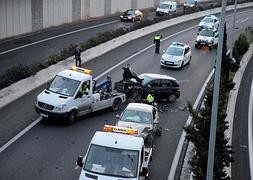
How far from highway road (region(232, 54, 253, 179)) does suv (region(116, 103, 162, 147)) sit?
3.31 metres

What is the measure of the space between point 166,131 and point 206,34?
2495cm

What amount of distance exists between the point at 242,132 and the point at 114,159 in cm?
989

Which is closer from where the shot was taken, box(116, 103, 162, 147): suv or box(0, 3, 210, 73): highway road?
box(116, 103, 162, 147): suv

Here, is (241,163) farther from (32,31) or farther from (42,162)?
(32,31)

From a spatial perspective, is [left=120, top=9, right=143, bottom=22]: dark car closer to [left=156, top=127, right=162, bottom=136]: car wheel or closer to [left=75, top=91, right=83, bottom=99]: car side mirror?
[left=75, top=91, right=83, bottom=99]: car side mirror

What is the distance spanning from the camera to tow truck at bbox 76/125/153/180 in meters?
15.3

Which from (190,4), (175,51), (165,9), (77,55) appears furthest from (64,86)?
(190,4)

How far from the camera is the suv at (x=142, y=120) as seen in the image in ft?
67.3

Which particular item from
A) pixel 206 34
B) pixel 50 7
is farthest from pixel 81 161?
pixel 50 7

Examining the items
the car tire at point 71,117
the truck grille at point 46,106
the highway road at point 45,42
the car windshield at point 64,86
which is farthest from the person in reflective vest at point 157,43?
the truck grille at point 46,106

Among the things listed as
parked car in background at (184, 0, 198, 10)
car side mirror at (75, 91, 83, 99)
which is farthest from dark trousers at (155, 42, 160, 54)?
parked car in background at (184, 0, 198, 10)

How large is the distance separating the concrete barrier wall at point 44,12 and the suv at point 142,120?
2445 cm

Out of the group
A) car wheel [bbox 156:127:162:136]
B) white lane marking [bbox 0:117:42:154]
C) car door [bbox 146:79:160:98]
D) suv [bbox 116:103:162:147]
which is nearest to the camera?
white lane marking [bbox 0:117:42:154]

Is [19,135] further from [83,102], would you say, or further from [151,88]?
[151,88]
